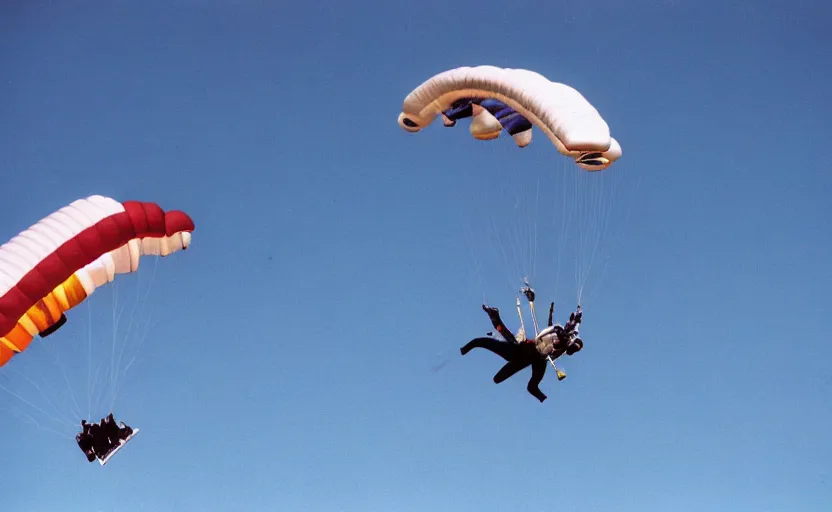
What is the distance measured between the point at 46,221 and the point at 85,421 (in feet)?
11.9

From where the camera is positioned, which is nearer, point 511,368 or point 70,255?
point 70,255

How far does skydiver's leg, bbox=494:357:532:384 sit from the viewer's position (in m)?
20.9

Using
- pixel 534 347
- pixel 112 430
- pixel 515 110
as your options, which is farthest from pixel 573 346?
pixel 112 430

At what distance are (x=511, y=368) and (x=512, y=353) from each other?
297 millimetres

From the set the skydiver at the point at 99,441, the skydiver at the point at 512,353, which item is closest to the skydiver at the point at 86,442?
the skydiver at the point at 99,441

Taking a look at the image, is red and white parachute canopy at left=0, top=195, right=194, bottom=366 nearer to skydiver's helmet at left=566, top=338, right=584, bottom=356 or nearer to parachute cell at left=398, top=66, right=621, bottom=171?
parachute cell at left=398, top=66, right=621, bottom=171

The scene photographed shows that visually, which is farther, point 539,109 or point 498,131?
point 498,131

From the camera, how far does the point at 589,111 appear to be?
1983 cm

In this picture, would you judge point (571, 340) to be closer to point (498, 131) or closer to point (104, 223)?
point (498, 131)

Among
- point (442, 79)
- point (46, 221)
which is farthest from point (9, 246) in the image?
point (442, 79)

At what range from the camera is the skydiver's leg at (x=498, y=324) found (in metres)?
21.0

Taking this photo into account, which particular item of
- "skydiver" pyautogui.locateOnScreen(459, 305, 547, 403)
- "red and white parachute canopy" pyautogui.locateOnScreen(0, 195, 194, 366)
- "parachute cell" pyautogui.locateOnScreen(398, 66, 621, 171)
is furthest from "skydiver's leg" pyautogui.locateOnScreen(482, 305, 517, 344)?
"red and white parachute canopy" pyautogui.locateOnScreen(0, 195, 194, 366)

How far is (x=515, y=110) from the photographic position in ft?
68.9

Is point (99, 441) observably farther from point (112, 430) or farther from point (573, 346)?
point (573, 346)
